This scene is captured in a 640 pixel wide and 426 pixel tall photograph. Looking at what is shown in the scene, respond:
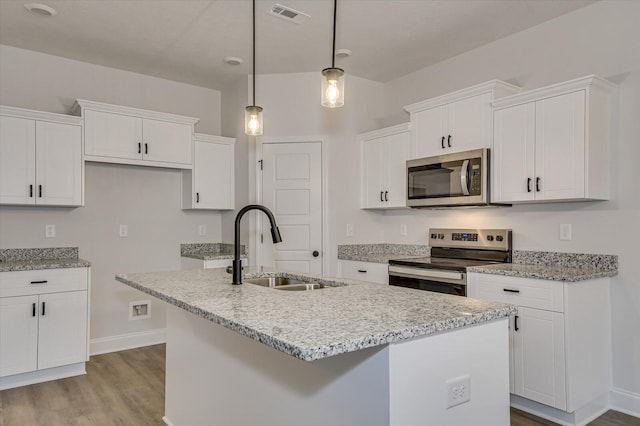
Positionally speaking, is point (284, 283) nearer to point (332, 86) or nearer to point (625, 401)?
point (332, 86)

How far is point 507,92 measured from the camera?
3338 millimetres

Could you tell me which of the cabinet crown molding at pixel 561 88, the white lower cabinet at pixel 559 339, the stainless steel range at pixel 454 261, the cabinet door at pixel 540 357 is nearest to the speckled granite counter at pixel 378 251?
the stainless steel range at pixel 454 261

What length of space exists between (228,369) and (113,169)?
293 cm

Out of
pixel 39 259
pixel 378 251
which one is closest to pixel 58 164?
pixel 39 259

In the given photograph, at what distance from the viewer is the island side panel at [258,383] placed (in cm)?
126

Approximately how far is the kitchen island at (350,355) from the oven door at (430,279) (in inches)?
52.0

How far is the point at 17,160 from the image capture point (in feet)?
11.1

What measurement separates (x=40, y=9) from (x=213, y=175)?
1.94m

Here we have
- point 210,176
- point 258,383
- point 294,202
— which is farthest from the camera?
point 210,176

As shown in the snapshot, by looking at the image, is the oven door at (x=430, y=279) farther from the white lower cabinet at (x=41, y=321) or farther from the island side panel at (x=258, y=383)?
the white lower cabinet at (x=41, y=321)

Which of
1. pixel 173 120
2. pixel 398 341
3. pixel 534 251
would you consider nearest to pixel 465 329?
pixel 398 341

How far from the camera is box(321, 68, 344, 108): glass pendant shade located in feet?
7.02

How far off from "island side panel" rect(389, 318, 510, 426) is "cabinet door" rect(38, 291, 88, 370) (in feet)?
10.1

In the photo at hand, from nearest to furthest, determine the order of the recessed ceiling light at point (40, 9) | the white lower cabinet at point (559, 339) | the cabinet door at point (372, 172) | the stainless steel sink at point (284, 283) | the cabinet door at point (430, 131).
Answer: the stainless steel sink at point (284, 283) → the white lower cabinet at point (559, 339) → the recessed ceiling light at point (40, 9) → the cabinet door at point (430, 131) → the cabinet door at point (372, 172)
